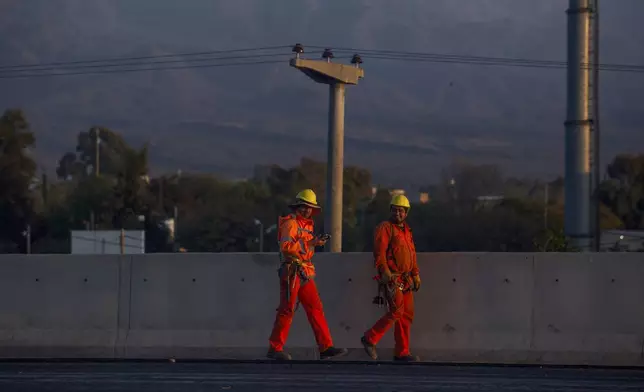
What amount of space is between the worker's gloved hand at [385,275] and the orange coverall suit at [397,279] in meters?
0.05

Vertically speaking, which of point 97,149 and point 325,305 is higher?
point 97,149

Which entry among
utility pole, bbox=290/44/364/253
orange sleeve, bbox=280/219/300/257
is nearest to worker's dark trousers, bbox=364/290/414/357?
orange sleeve, bbox=280/219/300/257

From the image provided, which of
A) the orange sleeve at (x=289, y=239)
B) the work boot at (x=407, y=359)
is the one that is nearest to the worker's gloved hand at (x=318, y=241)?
the orange sleeve at (x=289, y=239)

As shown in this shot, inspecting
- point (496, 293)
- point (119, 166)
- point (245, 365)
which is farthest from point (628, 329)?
point (119, 166)

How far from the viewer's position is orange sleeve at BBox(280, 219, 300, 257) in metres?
10.9

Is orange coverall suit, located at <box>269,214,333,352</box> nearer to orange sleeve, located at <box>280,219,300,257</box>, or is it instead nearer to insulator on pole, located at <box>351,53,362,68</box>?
orange sleeve, located at <box>280,219,300,257</box>

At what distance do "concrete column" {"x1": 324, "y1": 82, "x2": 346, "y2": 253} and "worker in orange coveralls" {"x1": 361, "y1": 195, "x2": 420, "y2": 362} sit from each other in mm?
17080

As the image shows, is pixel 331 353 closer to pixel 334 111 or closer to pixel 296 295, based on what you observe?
pixel 296 295

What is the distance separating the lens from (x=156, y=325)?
1162 cm

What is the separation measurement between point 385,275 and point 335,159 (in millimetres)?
18205

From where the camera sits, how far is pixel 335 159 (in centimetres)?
2908

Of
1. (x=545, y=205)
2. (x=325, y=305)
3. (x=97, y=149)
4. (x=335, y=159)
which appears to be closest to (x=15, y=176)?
(x=97, y=149)

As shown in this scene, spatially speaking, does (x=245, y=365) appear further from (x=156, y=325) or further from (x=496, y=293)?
(x=496, y=293)

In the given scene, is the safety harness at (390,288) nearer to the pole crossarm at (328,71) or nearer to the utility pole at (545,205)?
→ the pole crossarm at (328,71)
